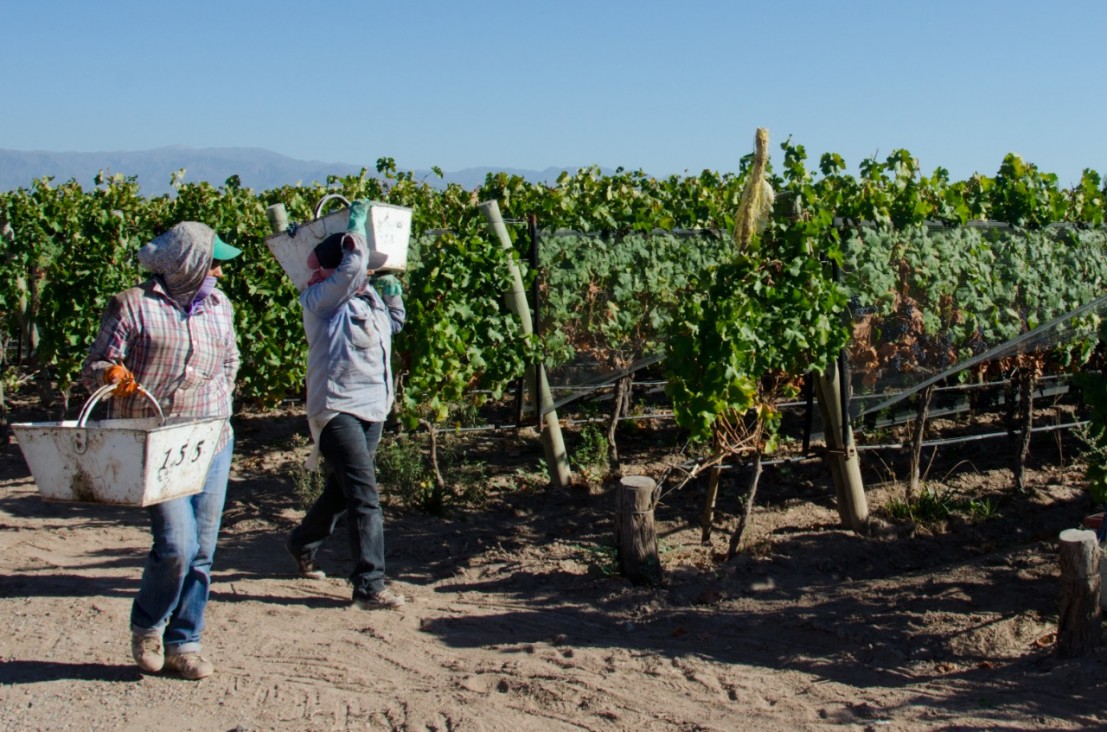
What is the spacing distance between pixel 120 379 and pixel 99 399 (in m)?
0.10

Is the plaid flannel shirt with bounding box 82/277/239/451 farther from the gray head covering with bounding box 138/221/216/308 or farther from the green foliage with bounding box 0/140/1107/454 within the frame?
the green foliage with bounding box 0/140/1107/454

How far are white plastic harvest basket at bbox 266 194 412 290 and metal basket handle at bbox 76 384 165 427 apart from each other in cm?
158

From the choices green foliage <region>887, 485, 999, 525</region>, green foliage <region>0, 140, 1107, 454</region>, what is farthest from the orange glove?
green foliage <region>887, 485, 999, 525</region>

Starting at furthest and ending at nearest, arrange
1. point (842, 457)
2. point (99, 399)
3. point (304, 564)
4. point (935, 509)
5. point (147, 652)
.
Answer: point (935, 509), point (842, 457), point (304, 564), point (147, 652), point (99, 399)

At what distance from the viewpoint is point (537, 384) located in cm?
718

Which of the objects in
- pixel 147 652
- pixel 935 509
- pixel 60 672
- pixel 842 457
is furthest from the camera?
pixel 935 509

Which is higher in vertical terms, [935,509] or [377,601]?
[935,509]

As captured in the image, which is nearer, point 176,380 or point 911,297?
point 176,380

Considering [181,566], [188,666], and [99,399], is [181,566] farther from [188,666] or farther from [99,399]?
[99,399]

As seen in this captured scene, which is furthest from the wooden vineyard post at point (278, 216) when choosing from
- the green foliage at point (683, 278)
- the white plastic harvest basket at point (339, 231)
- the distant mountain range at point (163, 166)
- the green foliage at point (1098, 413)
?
the distant mountain range at point (163, 166)

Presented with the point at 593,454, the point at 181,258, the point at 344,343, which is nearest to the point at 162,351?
the point at 181,258

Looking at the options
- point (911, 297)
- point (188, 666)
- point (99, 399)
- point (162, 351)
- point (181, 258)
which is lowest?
point (188, 666)

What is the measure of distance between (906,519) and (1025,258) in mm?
2049

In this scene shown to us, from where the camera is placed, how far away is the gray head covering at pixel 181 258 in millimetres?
4035
